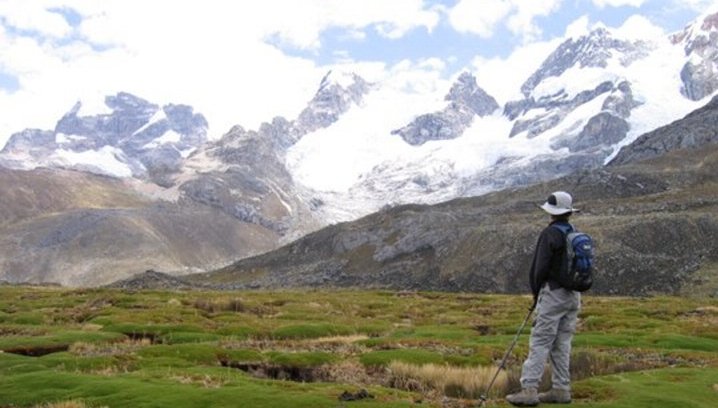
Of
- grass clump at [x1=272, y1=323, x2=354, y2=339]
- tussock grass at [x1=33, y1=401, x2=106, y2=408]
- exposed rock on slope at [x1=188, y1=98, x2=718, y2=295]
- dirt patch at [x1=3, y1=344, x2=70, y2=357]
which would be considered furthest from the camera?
exposed rock on slope at [x1=188, y1=98, x2=718, y2=295]

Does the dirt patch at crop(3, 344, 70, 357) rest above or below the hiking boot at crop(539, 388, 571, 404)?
above

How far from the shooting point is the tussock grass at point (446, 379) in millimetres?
20812

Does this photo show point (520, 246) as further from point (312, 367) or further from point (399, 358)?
point (312, 367)

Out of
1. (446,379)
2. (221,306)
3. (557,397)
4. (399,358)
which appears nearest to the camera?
(557,397)

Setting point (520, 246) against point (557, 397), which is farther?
point (520, 246)

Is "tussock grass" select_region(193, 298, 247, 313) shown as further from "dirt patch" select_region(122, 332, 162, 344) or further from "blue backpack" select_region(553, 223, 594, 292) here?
"blue backpack" select_region(553, 223, 594, 292)

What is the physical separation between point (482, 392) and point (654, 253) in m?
112

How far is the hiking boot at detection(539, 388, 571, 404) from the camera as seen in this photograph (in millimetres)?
17845

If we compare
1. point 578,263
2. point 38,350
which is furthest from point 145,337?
point 578,263

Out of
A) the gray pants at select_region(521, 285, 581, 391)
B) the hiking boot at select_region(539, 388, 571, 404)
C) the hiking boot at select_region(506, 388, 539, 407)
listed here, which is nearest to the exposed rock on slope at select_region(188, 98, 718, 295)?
the gray pants at select_region(521, 285, 581, 391)

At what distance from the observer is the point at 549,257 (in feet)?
59.5

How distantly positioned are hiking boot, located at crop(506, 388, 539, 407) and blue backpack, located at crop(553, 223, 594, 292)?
2.56 m

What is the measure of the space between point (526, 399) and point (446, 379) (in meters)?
4.72

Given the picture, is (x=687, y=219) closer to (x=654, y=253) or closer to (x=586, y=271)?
(x=654, y=253)
